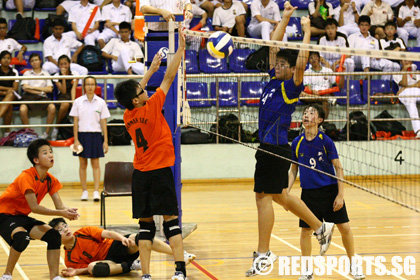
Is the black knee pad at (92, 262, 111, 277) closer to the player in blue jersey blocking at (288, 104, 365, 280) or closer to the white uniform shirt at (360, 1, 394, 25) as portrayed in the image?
the player in blue jersey blocking at (288, 104, 365, 280)

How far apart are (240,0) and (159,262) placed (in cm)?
1121

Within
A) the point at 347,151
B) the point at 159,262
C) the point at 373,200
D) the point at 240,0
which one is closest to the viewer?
the point at 159,262

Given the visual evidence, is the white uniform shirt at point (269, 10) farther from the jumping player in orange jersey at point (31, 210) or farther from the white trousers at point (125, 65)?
the jumping player in orange jersey at point (31, 210)

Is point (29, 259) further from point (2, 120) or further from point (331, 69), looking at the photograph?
point (331, 69)

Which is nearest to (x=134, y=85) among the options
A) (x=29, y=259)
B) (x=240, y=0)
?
(x=29, y=259)

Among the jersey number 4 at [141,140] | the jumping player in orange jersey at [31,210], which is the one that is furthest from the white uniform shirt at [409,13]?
the jumping player in orange jersey at [31,210]

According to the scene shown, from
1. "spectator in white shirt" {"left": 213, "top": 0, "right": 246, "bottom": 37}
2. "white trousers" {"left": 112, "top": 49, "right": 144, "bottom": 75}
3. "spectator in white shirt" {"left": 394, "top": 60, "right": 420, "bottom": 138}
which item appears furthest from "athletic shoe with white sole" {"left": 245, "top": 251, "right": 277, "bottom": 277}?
"spectator in white shirt" {"left": 213, "top": 0, "right": 246, "bottom": 37}

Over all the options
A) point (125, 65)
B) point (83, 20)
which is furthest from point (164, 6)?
point (83, 20)

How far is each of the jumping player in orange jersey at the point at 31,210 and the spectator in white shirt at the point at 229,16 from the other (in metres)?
10.2

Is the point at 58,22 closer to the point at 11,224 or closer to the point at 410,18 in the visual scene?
the point at 410,18

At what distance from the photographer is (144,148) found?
20.2 feet

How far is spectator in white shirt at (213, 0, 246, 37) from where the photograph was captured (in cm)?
1602

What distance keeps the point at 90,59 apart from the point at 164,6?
8021 mm

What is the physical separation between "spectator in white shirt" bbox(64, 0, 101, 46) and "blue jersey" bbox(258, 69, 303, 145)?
9.97 meters
